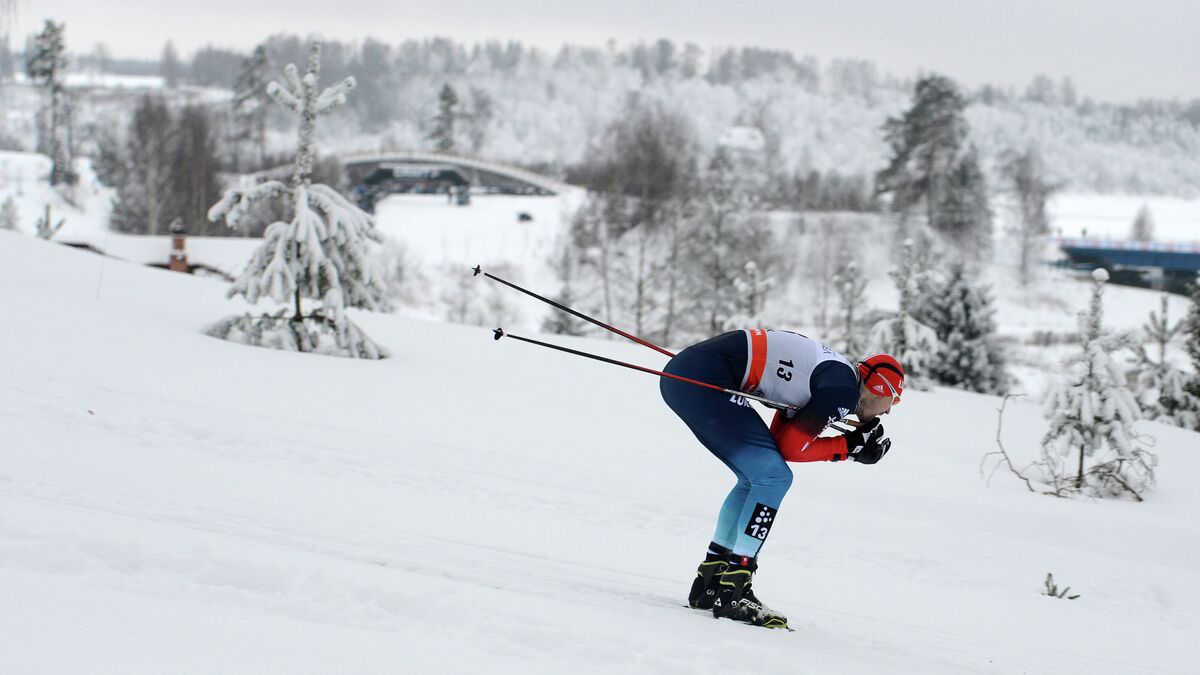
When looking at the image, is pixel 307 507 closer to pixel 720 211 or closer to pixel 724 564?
pixel 724 564

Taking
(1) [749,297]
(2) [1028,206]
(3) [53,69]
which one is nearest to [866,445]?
(1) [749,297]

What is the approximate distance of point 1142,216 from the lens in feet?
268

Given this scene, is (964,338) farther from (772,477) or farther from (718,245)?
(772,477)

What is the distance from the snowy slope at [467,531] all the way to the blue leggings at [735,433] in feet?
1.73

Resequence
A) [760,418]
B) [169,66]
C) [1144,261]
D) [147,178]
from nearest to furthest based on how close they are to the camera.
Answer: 1. [760,418]
2. [147,178]
3. [1144,261]
4. [169,66]

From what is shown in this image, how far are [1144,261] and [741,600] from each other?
66.4 metres

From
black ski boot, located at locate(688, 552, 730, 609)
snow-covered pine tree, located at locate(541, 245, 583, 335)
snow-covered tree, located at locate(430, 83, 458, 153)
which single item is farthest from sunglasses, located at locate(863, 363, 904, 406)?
snow-covered tree, located at locate(430, 83, 458, 153)

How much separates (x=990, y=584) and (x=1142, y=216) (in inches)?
3388

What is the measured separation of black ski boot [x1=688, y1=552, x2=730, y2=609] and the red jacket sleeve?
0.70 meters

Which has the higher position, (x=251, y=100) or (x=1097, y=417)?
(x=251, y=100)

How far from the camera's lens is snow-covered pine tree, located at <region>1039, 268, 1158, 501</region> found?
36.6 feet

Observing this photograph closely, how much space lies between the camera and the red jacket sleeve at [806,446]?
5.06 meters

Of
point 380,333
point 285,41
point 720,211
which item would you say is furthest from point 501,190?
point 285,41

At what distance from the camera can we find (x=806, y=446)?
5.09 meters
